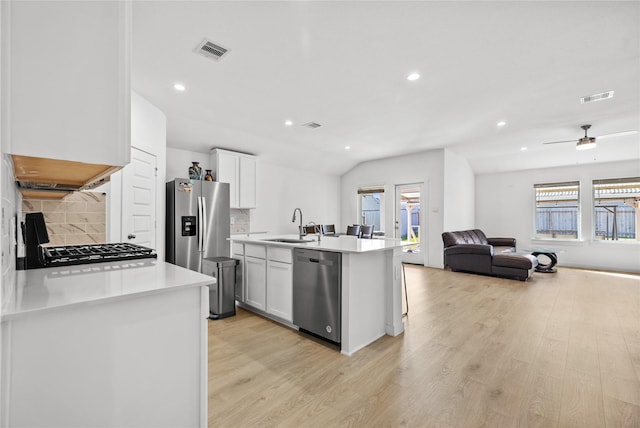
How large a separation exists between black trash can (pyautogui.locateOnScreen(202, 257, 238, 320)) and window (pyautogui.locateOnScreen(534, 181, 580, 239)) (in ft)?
24.8

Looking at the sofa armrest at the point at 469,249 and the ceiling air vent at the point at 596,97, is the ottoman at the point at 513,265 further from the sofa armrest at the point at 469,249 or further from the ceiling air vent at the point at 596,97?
the ceiling air vent at the point at 596,97

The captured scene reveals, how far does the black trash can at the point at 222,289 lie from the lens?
3.21 meters

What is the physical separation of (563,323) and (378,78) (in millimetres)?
3351

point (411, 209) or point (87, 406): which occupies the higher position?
point (411, 209)

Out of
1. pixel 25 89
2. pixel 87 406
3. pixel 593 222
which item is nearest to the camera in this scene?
pixel 25 89

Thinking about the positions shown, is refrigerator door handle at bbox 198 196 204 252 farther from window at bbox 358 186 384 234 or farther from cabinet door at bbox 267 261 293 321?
window at bbox 358 186 384 234

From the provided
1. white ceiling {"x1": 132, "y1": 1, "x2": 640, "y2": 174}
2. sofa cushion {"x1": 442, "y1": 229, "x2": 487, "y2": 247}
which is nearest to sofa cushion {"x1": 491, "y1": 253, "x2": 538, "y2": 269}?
sofa cushion {"x1": 442, "y1": 229, "x2": 487, "y2": 247}

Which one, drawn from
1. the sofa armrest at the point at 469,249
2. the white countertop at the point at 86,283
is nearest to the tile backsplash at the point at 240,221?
the sofa armrest at the point at 469,249

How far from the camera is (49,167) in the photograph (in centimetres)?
113

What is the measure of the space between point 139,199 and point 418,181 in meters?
5.66

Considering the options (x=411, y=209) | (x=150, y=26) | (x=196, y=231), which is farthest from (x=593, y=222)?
(x=150, y=26)

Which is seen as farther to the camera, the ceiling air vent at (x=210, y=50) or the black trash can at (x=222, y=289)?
the black trash can at (x=222, y=289)

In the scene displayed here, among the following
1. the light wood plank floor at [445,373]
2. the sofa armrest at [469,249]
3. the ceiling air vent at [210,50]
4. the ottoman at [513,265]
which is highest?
the ceiling air vent at [210,50]

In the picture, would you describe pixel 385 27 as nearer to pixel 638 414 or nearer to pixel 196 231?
pixel 638 414
